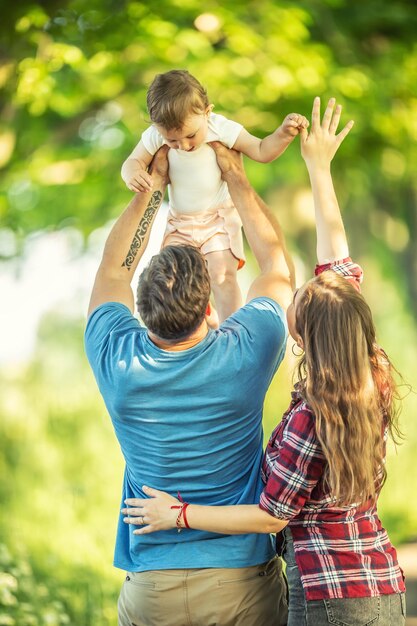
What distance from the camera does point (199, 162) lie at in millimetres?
2111

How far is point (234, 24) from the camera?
4.94 meters

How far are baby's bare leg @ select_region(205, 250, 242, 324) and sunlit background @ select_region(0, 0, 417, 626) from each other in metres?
2.61

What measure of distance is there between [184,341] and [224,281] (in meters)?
0.49

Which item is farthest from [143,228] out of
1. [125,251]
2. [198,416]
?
[198,416]

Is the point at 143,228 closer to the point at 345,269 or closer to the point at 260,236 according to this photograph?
the point at 260,236

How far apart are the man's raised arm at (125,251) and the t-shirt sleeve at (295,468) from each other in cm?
56

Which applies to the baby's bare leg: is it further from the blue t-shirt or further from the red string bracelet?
the red string bracelet

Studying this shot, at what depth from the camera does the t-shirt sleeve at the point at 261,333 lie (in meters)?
1.72

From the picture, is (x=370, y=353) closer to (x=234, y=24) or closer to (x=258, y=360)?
(x=258, y=360)

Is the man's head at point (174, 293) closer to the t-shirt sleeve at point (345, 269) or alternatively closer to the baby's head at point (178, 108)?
the t-shirt sleeve at point (345, 269)

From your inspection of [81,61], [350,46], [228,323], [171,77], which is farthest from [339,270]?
[350,46]

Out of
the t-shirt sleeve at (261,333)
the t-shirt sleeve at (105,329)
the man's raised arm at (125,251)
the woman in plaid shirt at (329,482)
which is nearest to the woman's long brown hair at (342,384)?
the woman in plaid shirt at (329,482)

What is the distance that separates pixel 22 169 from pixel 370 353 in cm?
389

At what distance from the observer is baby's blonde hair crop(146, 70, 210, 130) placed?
6.49 ft
